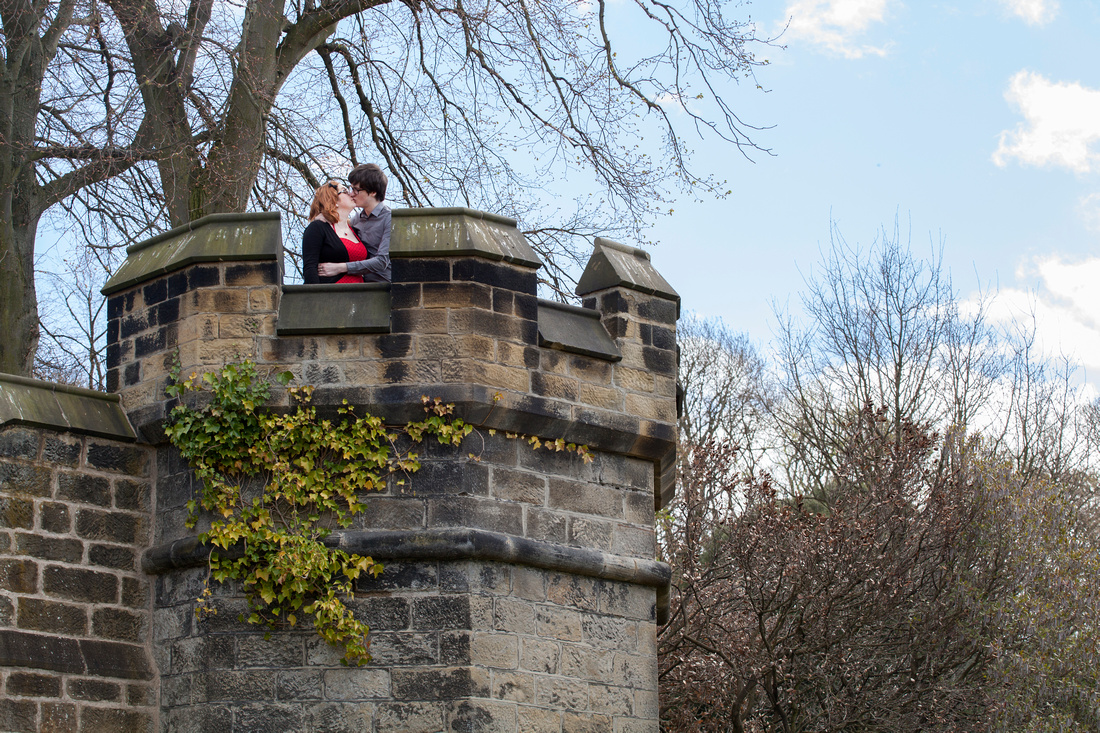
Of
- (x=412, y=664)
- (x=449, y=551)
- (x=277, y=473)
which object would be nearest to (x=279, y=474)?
(x=277, y=473)

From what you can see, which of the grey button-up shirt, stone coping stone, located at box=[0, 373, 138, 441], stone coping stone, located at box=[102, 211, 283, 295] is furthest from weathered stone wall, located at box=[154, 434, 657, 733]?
stone coping stone, located at box=[102, 211, 283, 295]

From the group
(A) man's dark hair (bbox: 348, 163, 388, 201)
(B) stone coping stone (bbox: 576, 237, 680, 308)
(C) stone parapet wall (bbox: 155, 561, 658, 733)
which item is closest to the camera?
(C) stone parapet wall (bbox: 155, 561, 658, 733)

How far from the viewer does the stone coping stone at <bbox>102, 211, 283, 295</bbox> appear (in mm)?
5309

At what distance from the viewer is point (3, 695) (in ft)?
15.8

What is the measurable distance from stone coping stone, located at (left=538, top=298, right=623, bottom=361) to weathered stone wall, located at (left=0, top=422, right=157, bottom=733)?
1.90 meters

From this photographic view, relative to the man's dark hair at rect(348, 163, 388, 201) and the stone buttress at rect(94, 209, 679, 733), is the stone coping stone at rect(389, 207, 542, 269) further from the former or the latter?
the man's dark hair at rect(348, 163, 388, 201)

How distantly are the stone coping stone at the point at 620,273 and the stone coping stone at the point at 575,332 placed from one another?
21 centimetres

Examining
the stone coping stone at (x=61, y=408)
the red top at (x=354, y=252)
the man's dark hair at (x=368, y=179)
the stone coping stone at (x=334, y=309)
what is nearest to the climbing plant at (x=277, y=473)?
the stone coping stone at (x=334, y=309)

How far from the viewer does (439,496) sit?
501 centimetres

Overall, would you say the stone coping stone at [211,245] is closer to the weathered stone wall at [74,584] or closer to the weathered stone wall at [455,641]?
the weathered stone wall at [74,584]

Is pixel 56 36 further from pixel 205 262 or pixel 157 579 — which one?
pixel 157 579

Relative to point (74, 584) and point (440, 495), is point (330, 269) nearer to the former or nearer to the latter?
point (440, 495)

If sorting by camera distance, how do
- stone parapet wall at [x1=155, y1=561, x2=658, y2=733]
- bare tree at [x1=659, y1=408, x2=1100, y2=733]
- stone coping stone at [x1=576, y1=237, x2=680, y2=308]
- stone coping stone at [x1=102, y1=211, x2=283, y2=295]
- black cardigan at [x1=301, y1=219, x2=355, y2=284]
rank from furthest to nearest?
bare tree at [x1=659, y1=408, x2=1100, y2=733] → stone coping stone at [x1=576, y1=237, x2=680, y2=308] → black cardigan at [x1=301, y1=219, x2=355, y2=284] → stone coping stone at [x1=102, y1=211, x2=283, y2=295] → stone parapet wall at [x1=155, y1=561, x2=658, y2=733]

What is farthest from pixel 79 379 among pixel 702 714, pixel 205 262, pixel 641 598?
pixel 641 598
